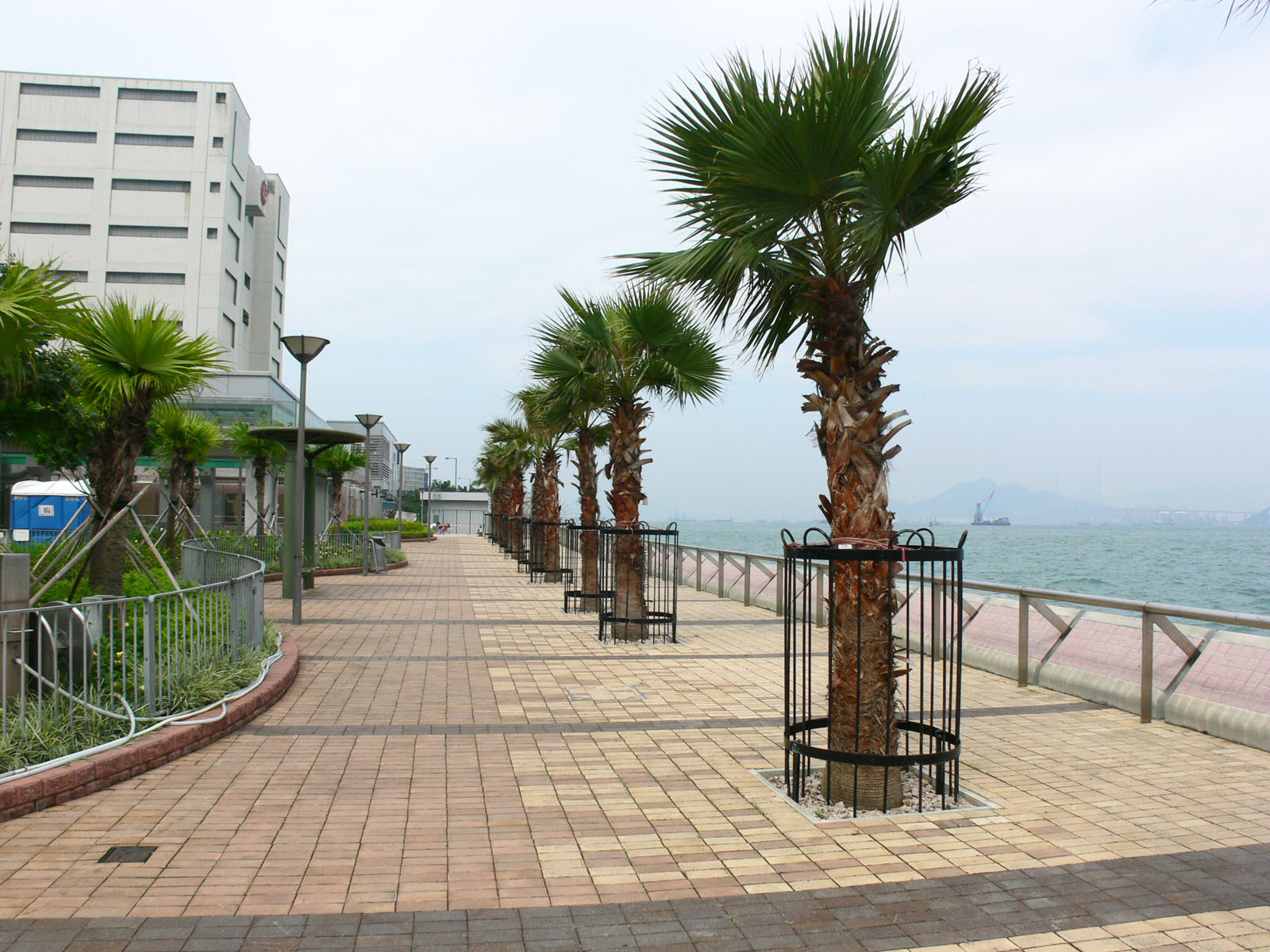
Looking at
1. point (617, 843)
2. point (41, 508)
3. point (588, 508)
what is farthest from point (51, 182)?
point (617, 843)

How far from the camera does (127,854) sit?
4391 mm

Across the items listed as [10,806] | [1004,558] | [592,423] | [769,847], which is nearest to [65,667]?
[10,806]

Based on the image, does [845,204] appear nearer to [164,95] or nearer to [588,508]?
[588,508]

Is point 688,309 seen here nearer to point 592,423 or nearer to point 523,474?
point 592,423

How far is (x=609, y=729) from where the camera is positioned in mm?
7098

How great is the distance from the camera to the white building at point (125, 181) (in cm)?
5938

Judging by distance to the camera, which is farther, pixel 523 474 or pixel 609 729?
pixel 523 474

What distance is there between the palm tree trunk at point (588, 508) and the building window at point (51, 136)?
186ft

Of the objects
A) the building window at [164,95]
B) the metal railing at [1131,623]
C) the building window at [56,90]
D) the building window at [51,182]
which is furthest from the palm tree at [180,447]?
the building window at [56,90]

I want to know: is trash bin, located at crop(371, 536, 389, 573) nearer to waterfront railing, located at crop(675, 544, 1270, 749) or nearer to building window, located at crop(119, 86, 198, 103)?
waterfront railing, located at crop(675, 544, 1270, 749)

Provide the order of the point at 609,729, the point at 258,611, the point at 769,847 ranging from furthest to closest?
the point at 258,611 < the point at 609,729 < the point at 769,847

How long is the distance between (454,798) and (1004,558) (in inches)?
2685

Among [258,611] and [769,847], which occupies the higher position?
[258,611]

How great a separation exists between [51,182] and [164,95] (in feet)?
29.0
